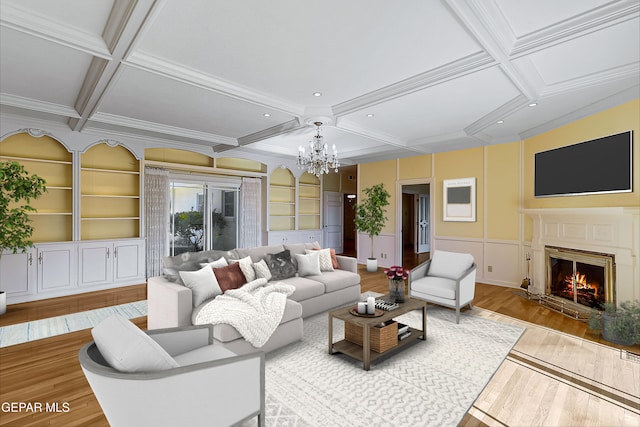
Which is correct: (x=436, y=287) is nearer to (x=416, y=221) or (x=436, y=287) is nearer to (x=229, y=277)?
(x=229, y=277)

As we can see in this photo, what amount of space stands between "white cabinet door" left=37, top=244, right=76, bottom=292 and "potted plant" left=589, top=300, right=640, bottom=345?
718 centimetres

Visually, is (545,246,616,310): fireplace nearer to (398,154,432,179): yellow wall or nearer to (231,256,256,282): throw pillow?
(398,154,432,179): yellow wall

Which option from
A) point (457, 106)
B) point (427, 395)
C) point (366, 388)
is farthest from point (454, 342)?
point (457, 106)

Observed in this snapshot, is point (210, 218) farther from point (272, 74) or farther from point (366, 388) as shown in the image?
point (366, 388)

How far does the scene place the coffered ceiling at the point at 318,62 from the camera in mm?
2258

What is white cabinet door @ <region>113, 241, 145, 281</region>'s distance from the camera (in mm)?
5473

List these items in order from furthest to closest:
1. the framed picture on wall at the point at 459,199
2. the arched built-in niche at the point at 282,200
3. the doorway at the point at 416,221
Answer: the doorway at the point at 416,221 → the arched built-in niche at the point at 282,200 → the framed picture on wall at the point at 459,199

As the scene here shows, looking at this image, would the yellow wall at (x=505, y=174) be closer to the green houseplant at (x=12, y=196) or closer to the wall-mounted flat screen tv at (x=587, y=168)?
the wall-mounted flat screen tv at (x=587, y=168)

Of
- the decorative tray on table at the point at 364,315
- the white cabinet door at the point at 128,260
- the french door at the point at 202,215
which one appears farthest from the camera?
the french door at the point at 202,215

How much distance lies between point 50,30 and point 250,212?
5219 mm

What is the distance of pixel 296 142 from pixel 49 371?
5156 millimetres

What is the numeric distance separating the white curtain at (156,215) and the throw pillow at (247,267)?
2.86 metres

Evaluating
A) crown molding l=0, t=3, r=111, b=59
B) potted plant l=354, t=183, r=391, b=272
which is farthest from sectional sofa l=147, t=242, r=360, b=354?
potted plant l=354, t=183, r=391, b=272

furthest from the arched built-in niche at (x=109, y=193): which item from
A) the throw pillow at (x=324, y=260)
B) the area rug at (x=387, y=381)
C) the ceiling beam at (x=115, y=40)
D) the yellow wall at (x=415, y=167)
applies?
the yellow wall at (x=415, y=167)
